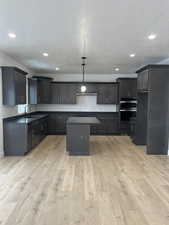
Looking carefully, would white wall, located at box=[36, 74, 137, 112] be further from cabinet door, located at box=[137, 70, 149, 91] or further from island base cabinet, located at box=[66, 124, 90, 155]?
island base cabinet, located at box=[66, 124, 90, 155]

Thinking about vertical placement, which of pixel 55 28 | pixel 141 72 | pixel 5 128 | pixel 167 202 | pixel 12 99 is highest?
pixel 55 28

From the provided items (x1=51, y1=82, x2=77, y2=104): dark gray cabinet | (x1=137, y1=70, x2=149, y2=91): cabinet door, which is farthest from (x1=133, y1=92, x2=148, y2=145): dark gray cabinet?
(x1=51, y1=82, x2=77, y2=104): dark gray cabinet

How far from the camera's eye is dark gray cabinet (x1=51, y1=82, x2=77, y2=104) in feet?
24.9

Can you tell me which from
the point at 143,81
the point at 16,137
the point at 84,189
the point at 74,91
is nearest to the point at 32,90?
the point at 74,91

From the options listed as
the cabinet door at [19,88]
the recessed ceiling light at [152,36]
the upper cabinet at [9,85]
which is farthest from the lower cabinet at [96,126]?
the recessed ceiling light at [152,36]

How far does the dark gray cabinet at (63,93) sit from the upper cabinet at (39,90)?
233 mm

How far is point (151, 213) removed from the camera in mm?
2348

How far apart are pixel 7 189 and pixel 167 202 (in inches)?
102

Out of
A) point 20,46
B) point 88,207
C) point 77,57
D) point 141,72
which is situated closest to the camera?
point 88,207

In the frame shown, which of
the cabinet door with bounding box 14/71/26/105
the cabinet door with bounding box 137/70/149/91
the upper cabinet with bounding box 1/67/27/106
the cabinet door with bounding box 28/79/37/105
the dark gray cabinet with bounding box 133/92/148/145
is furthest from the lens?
the cabinet door with bounding box 28/79/37/105

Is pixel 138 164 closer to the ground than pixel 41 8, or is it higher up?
closer to the ground

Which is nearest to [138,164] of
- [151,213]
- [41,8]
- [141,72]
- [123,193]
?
[123,193]

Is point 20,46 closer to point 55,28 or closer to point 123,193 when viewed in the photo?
point 55,28

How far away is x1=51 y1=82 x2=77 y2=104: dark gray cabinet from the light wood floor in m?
3.28
